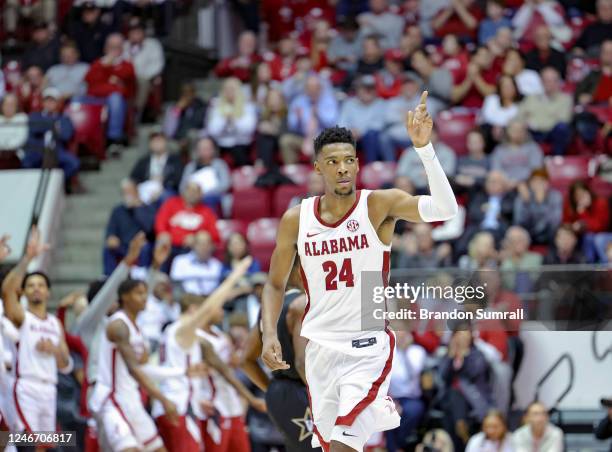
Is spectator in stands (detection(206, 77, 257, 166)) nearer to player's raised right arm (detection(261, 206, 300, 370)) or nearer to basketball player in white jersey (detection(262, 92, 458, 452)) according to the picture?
player's raised right arm (detection(261, 206, 300, 370))

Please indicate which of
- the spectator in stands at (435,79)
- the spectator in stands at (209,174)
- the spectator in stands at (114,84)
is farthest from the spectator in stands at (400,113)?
the spectator in stands at (114,84)

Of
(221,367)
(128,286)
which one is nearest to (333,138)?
(128,286)

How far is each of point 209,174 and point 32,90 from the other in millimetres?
3273

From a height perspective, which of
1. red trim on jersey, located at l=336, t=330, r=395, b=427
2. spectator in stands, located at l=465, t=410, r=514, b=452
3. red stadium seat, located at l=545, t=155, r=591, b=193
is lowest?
spectator in stands, located at l=465, t=410, r=514, b=452

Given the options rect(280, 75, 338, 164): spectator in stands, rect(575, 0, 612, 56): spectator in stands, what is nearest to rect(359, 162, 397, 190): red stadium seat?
rect(280, 75, 338, 164): spectator in stands

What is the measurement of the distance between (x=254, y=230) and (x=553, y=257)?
335 centimetres

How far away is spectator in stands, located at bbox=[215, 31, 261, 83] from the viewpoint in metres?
16.8

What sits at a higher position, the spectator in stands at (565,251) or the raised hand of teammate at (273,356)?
the spectator in stands at (565,251)

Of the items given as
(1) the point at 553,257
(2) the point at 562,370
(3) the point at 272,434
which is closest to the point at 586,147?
(1) the point at 553,257

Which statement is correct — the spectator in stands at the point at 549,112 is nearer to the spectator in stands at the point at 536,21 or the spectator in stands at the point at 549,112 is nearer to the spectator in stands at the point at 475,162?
the spectator in stands at the point at 475,162

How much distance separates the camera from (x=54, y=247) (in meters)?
14.2

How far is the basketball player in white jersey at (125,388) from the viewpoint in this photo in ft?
31.2

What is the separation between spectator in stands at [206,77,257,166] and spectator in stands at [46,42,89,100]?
2215 mm

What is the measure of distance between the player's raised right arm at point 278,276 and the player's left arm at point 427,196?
19.7 inches
